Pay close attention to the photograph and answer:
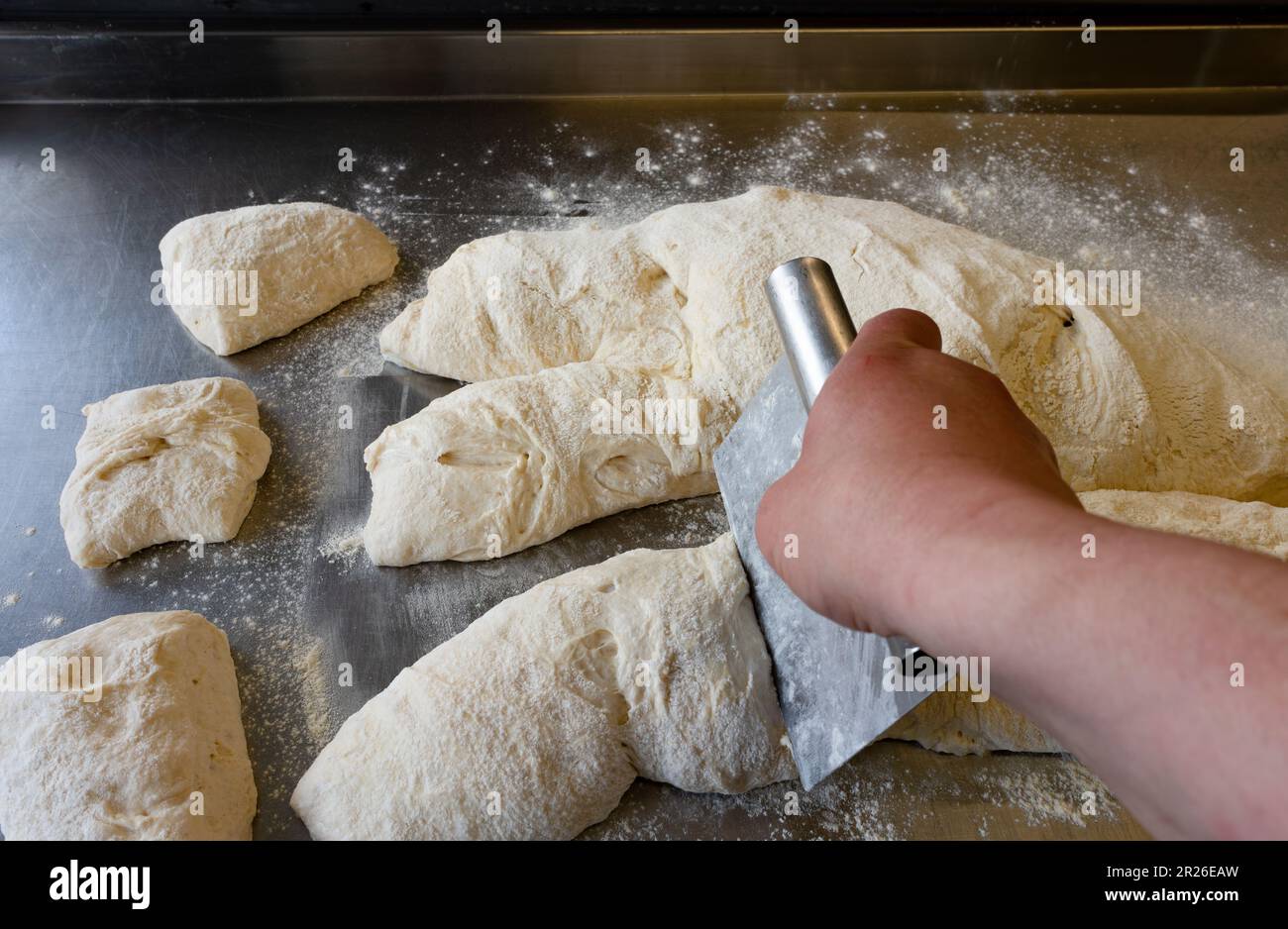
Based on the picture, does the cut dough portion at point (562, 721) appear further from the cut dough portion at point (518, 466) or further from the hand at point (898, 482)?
the hand at point (898, 482)

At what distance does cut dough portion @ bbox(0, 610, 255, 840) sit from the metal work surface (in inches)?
2.9

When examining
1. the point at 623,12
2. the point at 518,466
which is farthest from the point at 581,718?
the point at 623,12

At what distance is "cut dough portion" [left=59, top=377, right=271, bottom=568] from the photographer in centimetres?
176

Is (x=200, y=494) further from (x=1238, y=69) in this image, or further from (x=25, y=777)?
(x=1238, y=69)

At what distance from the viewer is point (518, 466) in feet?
5.82

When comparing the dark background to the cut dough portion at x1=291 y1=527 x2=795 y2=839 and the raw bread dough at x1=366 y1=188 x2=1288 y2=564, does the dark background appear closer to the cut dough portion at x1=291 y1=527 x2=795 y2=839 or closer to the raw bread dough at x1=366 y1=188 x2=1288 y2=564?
the raw bread dough at x1=366 y1=188 x2=1288 y2=564

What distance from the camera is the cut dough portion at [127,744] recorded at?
1.37 metres

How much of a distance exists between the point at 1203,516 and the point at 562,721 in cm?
113

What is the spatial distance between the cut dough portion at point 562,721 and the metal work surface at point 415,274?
0.31 ft

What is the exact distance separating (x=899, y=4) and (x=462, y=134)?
127 cm

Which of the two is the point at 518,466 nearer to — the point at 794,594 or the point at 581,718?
the point at 581,718

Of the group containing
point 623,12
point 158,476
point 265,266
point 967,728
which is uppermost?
point 623,12

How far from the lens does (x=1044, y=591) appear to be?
74cm

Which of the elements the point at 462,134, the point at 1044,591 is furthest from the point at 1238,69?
the point at 1044,591
